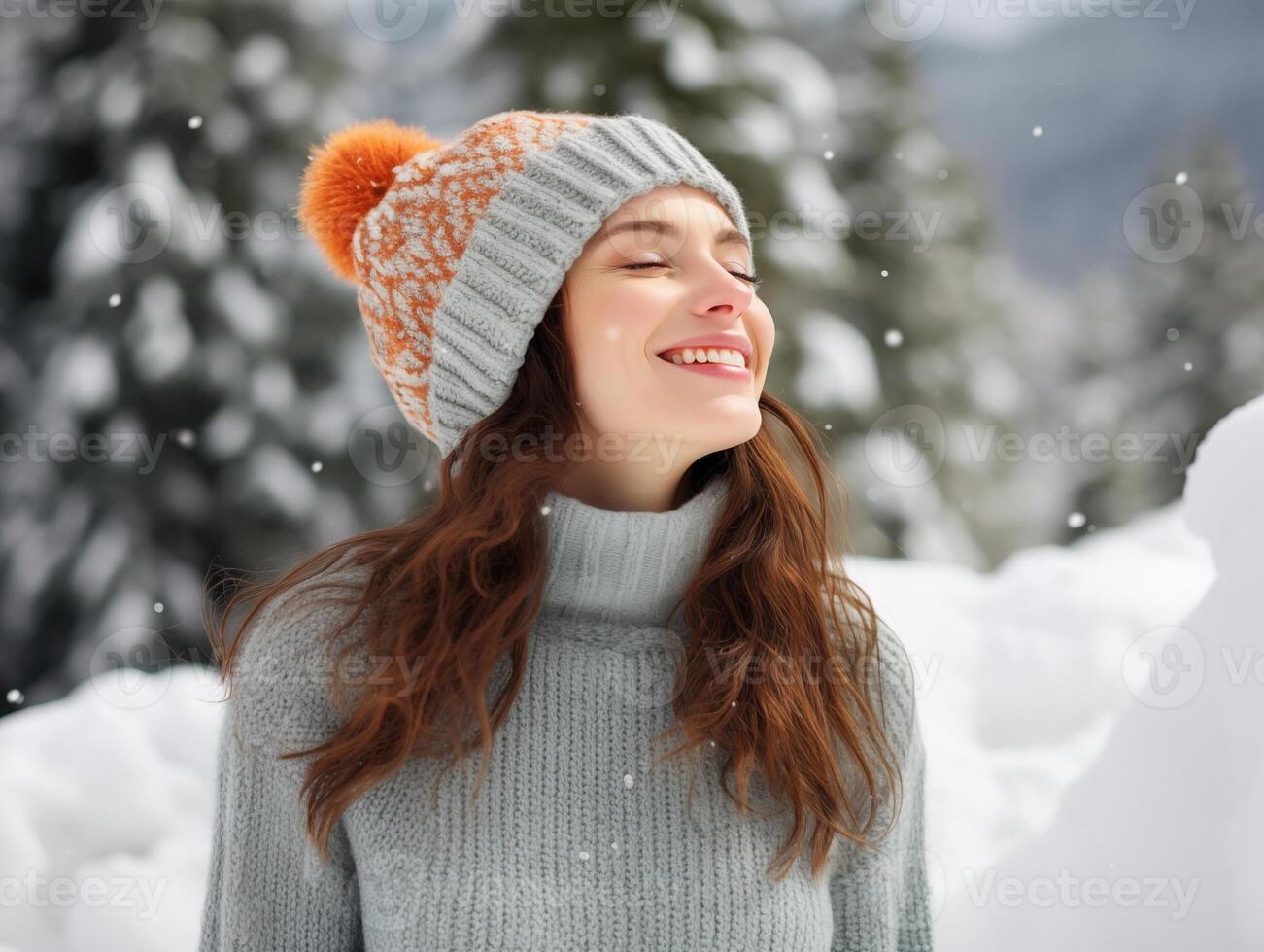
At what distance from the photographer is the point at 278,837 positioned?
1569mm

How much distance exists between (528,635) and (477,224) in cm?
65

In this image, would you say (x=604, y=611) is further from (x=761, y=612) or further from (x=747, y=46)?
(x=747, y=46)

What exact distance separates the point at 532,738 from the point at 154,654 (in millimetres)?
4067
